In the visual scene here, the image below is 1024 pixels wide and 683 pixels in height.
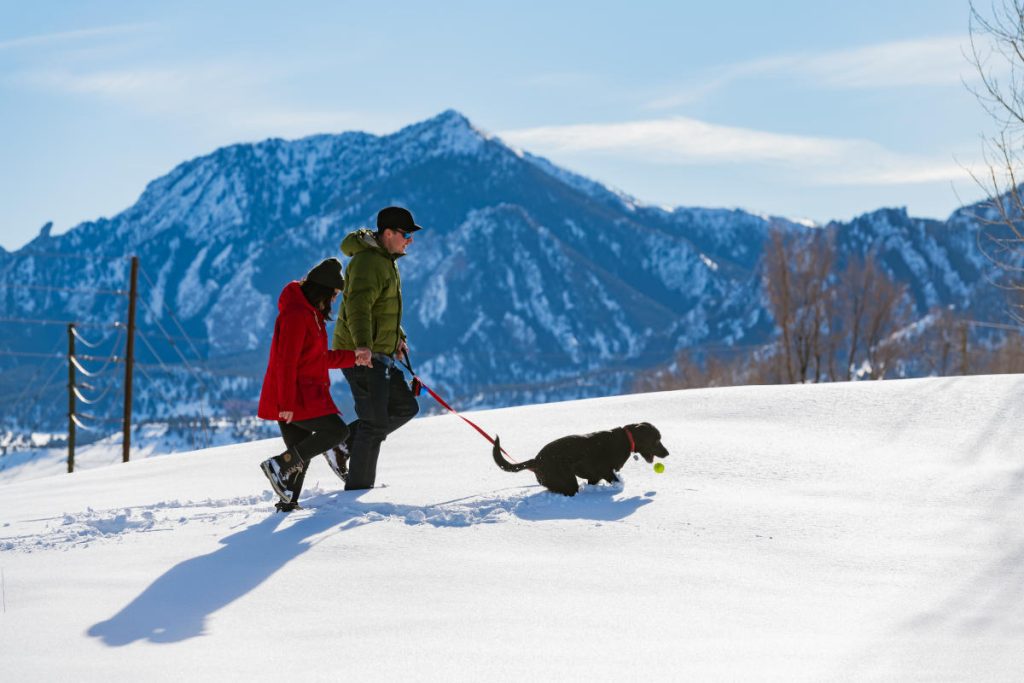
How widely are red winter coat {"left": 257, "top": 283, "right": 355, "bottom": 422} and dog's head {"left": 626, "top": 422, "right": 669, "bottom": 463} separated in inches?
89.1

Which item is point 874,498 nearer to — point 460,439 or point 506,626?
point 506,626

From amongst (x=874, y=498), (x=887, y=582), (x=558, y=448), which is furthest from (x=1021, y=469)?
(x=558, y=448)

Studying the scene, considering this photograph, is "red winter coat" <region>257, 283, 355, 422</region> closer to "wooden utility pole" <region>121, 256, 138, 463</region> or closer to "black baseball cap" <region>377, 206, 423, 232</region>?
"black baseball cap" <region>377, 206, 423, 232</region>

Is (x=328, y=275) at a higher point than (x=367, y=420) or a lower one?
higher

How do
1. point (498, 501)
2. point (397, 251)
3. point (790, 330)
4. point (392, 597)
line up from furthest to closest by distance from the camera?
point (790, 330), point (397, 251), point (498, 501), point (392, 597)

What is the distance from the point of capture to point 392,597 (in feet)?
14.4

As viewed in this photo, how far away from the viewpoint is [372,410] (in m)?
6.62

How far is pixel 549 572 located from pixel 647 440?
7.68 feet

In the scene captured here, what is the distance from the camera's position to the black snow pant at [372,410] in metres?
6.64

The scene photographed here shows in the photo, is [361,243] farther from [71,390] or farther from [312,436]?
[71,390]

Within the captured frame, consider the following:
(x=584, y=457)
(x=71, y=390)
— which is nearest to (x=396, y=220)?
(x=584, y=457)

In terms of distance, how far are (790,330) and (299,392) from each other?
3918 cm

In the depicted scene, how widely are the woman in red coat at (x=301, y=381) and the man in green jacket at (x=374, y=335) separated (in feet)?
0.70

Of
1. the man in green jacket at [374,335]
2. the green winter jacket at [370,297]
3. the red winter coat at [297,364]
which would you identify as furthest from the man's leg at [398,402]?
the red winter coat at [297,364]
